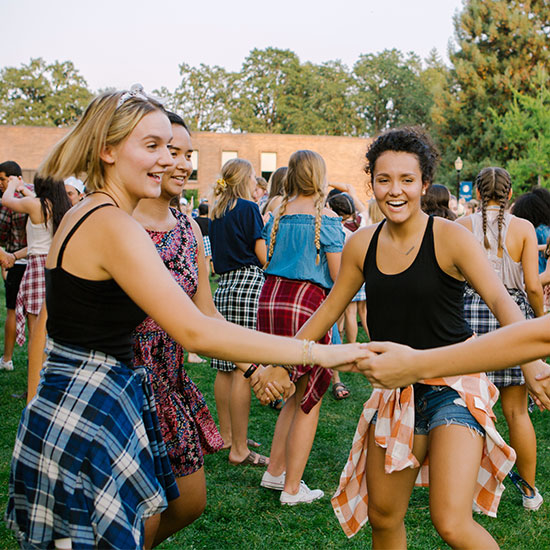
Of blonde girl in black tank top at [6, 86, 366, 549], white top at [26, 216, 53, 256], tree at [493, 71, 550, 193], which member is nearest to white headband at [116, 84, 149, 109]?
blonde girl in black tank top at [6, 86, 366, 549]

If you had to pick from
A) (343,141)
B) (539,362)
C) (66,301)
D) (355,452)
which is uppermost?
(343,141)

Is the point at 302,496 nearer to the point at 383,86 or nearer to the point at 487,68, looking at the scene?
the point at 487,68

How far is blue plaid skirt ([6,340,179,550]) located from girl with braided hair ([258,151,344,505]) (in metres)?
2.47

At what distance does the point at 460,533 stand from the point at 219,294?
3418 mm

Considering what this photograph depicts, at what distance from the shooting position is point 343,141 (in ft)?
130

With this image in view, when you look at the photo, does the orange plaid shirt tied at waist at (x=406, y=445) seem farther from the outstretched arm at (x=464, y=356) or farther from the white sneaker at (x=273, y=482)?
the white sneaker at (x=273, y=482)

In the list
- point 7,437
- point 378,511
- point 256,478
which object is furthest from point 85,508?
point 7,437

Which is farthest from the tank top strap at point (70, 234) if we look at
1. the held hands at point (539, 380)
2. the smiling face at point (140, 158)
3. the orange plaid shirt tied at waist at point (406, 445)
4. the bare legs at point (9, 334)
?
the bare legs at point (9, 334)

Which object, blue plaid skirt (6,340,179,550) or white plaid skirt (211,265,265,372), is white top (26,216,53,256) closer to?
white plaid skirt (211,265,265,372)

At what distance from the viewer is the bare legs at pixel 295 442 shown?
4.45 m

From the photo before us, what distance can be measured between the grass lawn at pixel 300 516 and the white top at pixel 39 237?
6.33 feet

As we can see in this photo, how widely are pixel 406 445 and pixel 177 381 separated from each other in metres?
1.19

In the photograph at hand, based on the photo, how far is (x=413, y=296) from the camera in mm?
2910

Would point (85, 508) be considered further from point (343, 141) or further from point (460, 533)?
point (343, 141)
